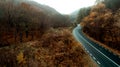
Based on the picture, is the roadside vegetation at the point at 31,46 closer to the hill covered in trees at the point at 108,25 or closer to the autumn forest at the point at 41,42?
the autumn forest at the point at 41,42

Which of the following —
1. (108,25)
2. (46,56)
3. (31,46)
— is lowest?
(46,56)

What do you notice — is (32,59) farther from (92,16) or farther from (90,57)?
(92,16)

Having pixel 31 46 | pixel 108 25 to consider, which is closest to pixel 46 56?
pixel 31 46

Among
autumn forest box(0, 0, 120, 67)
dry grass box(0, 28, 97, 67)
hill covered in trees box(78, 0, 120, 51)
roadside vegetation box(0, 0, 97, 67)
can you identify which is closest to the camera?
dry grass box(0, 28, 97, 67)

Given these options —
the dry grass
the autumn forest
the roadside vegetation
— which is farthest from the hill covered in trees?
the dry grass

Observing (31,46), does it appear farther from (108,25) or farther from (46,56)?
(108,25)

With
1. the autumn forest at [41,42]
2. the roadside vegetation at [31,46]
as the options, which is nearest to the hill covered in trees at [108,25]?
the autumn forest at [41,42]

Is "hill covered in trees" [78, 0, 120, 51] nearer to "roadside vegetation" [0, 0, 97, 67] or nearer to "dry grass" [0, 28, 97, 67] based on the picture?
"roadside vegetation" [0, 0, 97, 67]

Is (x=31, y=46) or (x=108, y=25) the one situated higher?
(x=108, y=25)

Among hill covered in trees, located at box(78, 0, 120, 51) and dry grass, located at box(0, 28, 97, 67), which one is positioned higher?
hill covered in trees, located at box(78, 0, 120, 51)

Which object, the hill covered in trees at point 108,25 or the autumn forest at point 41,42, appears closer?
the autumn forest at point 41,42
